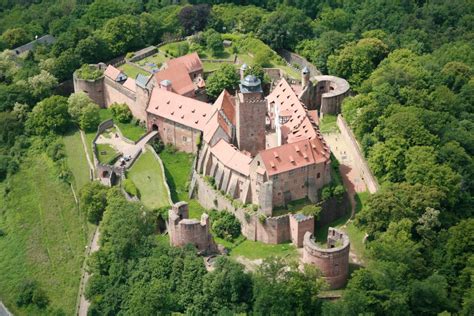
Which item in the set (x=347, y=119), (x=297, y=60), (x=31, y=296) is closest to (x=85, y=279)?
(x=31, y=296)

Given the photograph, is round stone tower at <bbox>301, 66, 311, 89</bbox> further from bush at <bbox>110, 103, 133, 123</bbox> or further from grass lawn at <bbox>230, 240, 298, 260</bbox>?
grass lawn at <bbox>230, 240, 298, 260</bbox>

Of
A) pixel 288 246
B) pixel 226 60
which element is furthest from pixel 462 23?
pixel 288 246

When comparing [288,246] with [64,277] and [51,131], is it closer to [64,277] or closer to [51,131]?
[64,277]

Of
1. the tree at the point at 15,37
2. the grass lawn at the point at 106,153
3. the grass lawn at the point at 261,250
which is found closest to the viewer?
the grass lawn at the point at 261,250

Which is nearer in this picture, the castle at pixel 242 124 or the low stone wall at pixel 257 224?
the low stone wall at pixel 257 224

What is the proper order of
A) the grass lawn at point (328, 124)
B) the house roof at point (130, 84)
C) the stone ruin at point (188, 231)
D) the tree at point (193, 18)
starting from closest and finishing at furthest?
the stone ruin at point (188, 231), the grass lawn at point (328, 124), the house roof at point (130, 84), the tree at point (193, 18)

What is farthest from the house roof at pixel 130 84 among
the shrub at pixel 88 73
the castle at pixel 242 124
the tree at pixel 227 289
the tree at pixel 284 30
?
the tree at pixel 227 289

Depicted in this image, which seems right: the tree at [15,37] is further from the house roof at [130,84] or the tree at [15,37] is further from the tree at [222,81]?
the tree at [222,81]

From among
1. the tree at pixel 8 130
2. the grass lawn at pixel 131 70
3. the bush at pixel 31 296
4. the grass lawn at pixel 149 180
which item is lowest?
the bush at pixel 31 296
